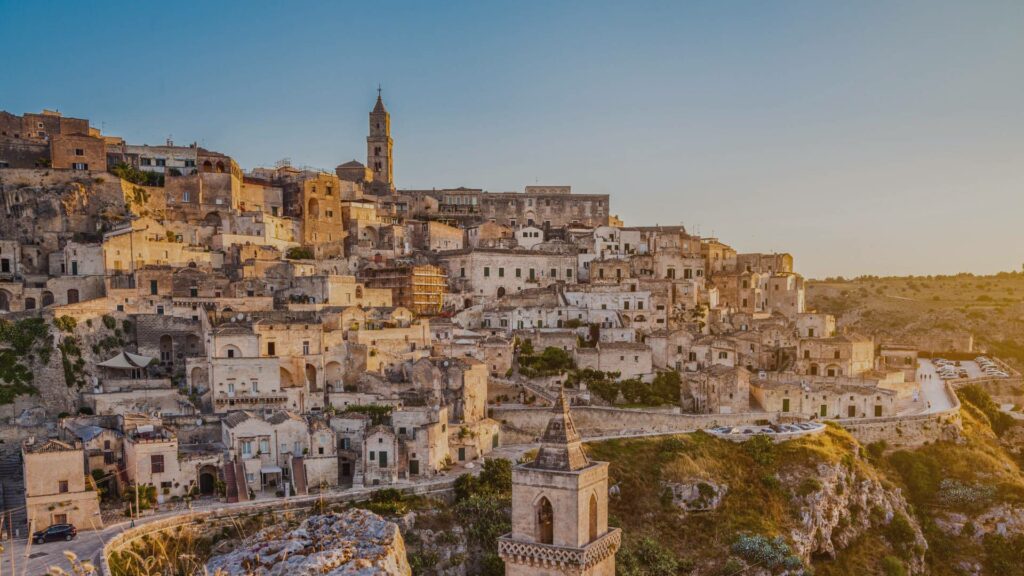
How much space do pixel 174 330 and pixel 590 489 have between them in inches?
1122

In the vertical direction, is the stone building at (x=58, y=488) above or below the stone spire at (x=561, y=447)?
below

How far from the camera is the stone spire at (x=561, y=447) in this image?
16.6m

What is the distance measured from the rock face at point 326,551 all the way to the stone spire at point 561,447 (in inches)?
137

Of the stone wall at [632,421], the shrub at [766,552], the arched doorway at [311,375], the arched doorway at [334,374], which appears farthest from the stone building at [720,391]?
the arched doorway at [311,375]

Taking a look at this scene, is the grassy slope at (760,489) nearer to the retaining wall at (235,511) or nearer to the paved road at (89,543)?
the paved road at (89,543)

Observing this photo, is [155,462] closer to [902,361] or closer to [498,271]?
[498,271]

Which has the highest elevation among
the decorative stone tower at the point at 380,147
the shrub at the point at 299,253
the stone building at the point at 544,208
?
the decorative stone tower at the point at 380,147

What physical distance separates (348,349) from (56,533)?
610 inches

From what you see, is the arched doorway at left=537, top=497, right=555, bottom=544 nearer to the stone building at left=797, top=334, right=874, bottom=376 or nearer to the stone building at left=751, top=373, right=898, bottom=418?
the stone building at left=751, top=373, right=898, bottom=418

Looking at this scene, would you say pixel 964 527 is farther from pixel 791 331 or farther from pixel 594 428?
pixel 594 428

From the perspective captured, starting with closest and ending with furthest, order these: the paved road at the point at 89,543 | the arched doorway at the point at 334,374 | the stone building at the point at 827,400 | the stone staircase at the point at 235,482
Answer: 1. the paved road at the point at 89,543
2. the stone staircase at the point at 235,482
3. the arched doorway at the point at 334,374
4. the stone building at the point at 827,400

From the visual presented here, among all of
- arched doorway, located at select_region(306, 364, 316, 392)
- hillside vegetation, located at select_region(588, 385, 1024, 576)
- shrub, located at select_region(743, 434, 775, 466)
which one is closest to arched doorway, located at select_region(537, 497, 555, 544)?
hillside vegetation, located at select_region(588, 385, 1024, 576)

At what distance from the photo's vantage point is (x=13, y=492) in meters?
28.0

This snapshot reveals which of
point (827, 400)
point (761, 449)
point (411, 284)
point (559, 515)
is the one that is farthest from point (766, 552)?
point (411, 284)
